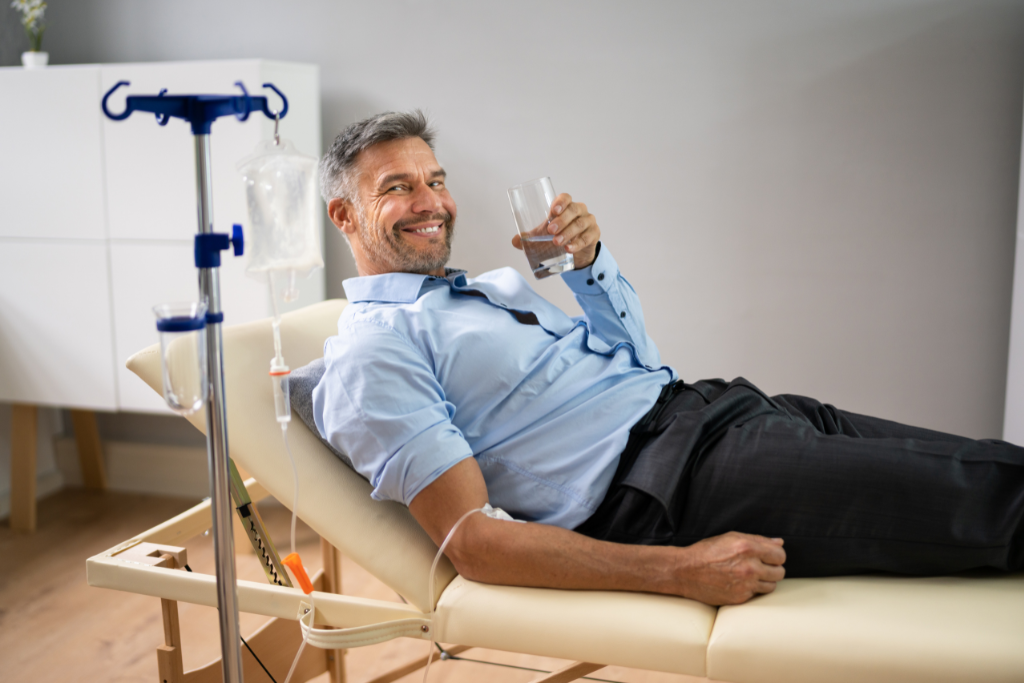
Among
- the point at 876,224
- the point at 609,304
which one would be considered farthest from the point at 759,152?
the point at 609,304

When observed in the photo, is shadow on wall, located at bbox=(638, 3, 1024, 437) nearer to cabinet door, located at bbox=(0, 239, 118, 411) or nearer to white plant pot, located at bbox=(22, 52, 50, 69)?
cabinet door, located at bbox=(0, 239, 118, 411)

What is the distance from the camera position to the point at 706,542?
1.21 metres

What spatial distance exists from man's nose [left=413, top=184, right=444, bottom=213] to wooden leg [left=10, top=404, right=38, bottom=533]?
74.5 inches

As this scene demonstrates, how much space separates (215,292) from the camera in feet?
2.98

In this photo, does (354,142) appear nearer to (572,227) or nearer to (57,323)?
(572,227)

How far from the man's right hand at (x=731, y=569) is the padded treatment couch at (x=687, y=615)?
20 millimetres

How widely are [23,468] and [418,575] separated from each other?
7.08 ft

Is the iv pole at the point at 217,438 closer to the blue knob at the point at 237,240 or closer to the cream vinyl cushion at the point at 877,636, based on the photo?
the blue knob at the point at 237,240

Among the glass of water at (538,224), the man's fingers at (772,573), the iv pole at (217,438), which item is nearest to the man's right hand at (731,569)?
the man's fingers at (772,573)

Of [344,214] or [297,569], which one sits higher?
[344,214]

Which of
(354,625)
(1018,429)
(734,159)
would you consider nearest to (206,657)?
(354,625)

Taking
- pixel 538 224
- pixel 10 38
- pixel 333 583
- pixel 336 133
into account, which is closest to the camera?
pixel 538 224

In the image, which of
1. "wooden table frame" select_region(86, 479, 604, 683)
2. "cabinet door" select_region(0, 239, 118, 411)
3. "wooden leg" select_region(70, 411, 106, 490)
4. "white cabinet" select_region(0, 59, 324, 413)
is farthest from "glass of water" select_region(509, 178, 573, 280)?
"wooden leg" select_region(70, 411, 106, 490)

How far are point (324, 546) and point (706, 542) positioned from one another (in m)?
1.01
